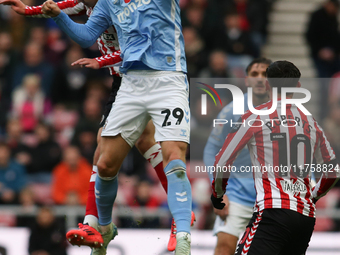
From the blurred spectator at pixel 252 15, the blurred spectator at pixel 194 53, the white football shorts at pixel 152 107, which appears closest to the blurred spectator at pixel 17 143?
the blurred spectator at pixel 194 53

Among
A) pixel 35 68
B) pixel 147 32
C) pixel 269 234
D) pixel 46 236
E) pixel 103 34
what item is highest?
pixel 147 32

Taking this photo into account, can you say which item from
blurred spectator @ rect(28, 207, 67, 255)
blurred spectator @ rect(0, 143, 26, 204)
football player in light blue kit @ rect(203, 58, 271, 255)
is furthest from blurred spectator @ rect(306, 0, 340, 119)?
blurred spectator @ rect(28, 207, 67, 255)

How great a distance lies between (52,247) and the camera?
8289 mm

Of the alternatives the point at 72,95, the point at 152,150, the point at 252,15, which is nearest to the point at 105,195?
the point at 152,150

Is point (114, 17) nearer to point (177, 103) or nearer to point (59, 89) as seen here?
point (177, 103)

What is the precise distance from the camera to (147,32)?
4852mm

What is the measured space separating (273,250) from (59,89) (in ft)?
23.8

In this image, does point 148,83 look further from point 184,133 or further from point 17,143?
point 17,143

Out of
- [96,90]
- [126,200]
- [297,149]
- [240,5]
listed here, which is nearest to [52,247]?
[126,200]

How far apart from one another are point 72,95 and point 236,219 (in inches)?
212

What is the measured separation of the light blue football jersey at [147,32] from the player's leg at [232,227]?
6.78 feet

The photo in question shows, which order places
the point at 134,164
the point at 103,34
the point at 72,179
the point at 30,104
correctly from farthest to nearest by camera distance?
the point at 30,104 → the point at 134,164 → the point at 72,179 → the point at 103,34

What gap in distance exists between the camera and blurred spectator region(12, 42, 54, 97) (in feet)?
36.0

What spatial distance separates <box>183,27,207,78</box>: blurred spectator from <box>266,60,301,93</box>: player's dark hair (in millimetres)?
6218
